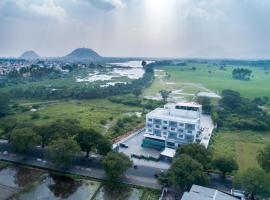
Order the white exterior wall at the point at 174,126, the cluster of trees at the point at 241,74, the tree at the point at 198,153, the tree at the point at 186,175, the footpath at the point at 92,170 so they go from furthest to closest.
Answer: the cluster of trees at the point at 241,74, the white exterior wall at the point at 174,126, the tree at the point at 198,153, the footpath at the point at 92,170, the tree at the point at 186,175

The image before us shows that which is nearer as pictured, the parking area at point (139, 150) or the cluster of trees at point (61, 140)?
the cluster of trees at point (61, 140)

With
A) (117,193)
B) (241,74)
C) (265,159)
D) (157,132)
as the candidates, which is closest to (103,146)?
(117,193)

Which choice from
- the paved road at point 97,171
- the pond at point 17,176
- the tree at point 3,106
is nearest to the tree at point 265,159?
the paved road at point 97,171

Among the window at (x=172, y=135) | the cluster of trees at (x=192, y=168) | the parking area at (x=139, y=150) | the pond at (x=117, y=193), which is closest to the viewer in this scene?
the cluster of trees at (x=192, y=168)

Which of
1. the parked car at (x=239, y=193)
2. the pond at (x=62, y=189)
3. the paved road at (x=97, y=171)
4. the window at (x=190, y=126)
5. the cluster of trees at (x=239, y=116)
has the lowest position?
the pond at (x=62, y=189)

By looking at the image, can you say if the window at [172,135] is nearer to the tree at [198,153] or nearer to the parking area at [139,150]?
the parking area at [139,150]

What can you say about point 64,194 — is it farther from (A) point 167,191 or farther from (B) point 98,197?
(A) point 167,191

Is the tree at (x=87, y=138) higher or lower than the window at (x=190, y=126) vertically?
lower
